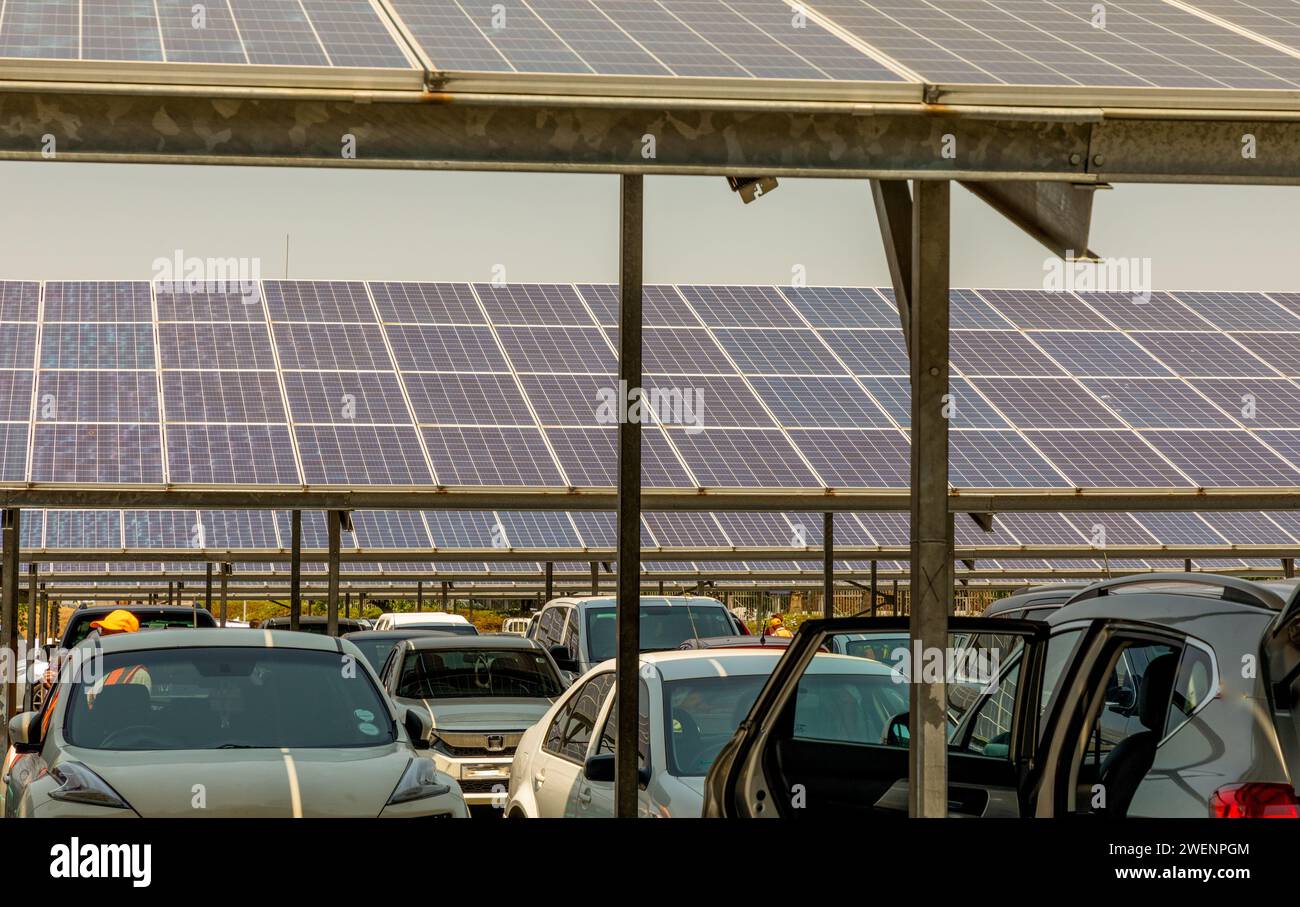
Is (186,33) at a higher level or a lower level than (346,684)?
higher

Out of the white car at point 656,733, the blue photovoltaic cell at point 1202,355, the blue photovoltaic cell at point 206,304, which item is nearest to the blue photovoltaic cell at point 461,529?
the blue photovoltaic cell at point 206,304

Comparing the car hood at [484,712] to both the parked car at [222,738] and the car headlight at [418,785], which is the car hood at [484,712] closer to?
the parked car at [222,738]

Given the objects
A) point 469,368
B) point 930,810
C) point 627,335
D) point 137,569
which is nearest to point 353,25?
point 627,335

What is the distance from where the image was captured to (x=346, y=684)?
397 inches

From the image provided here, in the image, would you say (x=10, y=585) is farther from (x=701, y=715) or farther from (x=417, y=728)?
(x=701, y=715)

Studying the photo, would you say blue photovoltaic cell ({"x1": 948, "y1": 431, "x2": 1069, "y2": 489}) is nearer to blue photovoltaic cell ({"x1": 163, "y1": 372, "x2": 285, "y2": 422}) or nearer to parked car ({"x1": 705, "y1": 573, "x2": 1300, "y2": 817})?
blue photovoltaic cell ({"x1": 163, "y1": 372, "x2": 285, "y2": 422})

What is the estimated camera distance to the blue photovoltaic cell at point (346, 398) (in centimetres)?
1741

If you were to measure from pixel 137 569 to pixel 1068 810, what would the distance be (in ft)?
108

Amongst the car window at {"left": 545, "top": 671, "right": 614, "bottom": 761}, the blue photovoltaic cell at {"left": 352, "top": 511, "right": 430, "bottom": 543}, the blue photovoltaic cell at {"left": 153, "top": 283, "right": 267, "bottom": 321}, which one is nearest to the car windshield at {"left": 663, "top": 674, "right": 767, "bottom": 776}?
the car window at {"left": 545, "top": 671, "right": 614, "bottom": 761}

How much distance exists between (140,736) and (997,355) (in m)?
12.9

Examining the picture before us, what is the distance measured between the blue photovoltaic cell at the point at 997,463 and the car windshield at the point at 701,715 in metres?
6.93

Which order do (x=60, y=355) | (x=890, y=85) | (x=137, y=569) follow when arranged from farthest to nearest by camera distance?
(x=137, y=569) → (x=60, y=355) → (x=890, y=85)
